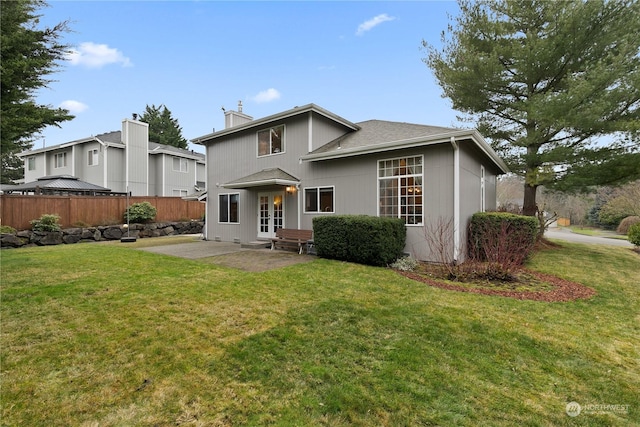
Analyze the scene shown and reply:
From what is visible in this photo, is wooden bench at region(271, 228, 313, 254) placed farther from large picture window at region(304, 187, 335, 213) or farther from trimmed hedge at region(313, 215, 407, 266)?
trimmed hedge at region(313, 215, 407, 266)

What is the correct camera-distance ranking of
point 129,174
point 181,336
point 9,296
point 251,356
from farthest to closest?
point 129,174, point 9,296, point 181,336, point 251,356

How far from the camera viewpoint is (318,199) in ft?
33.5

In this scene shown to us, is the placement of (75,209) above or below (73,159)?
below

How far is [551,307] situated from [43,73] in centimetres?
1143

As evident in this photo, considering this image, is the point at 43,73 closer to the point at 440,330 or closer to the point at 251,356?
the point at 251,356

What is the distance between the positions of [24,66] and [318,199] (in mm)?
7805

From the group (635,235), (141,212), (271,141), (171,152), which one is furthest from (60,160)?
(635,235)

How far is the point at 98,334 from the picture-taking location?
3.39m

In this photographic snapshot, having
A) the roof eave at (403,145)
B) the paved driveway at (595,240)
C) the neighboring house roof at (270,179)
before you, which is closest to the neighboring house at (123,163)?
the neighboring house roof at (270,179)

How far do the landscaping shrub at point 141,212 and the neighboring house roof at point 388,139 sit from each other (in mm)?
10535

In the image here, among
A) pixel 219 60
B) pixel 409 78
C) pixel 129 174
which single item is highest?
pixel 219 60

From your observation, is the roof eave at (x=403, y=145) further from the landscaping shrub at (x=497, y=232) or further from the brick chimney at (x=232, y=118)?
the brick chimney at (x=232, y=118)

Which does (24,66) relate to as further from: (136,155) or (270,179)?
(136,155)

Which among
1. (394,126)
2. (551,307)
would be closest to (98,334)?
(551,307)
